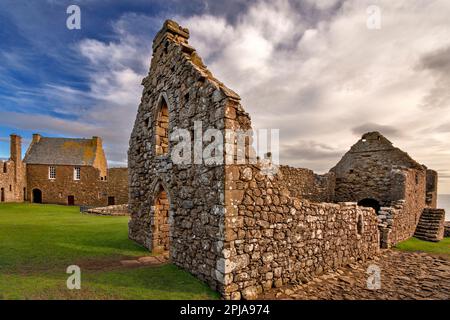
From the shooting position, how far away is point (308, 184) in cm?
1719

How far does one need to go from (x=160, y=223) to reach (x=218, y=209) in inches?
172

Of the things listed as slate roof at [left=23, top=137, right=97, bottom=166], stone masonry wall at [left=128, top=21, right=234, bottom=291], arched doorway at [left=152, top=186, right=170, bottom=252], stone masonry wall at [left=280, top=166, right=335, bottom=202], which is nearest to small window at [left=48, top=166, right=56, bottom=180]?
slate roof at [left=23, top=137, right=97, bottom=166]

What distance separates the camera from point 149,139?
9430mm

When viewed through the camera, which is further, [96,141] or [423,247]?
[96,141]

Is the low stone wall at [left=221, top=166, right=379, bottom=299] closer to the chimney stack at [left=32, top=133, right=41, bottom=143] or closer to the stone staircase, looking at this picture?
the stone staircase

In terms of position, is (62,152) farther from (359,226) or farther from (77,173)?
(359,226)

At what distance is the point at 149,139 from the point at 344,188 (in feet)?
53.4

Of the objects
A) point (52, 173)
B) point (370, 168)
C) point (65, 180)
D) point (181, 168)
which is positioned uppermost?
point (181, 168)

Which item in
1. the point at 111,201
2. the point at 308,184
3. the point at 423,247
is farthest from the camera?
the point at 111,201

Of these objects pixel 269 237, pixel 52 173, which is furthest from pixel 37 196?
pixel 269 237

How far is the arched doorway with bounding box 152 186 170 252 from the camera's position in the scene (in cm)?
880

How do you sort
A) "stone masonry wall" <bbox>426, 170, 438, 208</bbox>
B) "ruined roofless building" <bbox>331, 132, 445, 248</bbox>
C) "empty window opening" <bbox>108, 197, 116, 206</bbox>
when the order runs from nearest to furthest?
1. "ruined roofless building" <bbox>331, 132, 445, 248</bbox>
2. "stone masonry wall" <bbox>426, 170, 438, 208</bbox>
3. "empty window opening" <bbox>108, 197, 116, 206</bbox>

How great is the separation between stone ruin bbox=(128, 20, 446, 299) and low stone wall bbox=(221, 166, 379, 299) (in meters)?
0.02
